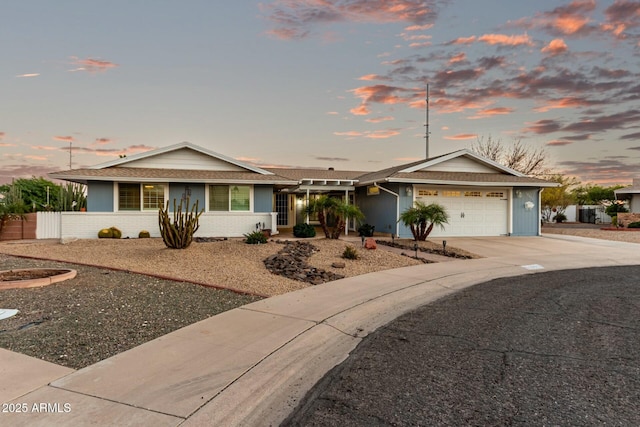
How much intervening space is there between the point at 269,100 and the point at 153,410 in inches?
685

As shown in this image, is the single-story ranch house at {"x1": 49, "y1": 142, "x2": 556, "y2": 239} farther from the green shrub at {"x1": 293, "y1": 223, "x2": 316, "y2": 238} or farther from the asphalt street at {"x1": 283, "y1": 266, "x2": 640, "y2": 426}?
the asphalt street at {"x1": 283, "y1": 266, "x2": 640, "y2": 426}

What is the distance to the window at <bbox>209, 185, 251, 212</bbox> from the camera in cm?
1853

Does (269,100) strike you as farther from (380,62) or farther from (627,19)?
(627,19)

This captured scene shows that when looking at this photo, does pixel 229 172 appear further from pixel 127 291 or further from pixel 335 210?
pixel 127 291

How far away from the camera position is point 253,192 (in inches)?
742

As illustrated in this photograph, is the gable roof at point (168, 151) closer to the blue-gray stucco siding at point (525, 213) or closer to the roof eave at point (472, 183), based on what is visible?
the roof eave at point (472, 183)

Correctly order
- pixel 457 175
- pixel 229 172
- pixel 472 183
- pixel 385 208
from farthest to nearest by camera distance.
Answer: pixel 457 175
pixel 385 208
pixel 472 183
pixel 229 172

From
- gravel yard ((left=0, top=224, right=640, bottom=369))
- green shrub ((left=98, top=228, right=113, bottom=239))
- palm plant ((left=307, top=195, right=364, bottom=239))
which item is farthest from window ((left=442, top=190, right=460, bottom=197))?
green shrub ((left=98, top=228, right=113, bottom=239))

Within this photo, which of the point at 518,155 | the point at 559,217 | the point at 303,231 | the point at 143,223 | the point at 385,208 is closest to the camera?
the point at 143,223

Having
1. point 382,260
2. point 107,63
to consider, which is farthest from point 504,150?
point 107,63

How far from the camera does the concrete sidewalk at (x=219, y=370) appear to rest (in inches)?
128

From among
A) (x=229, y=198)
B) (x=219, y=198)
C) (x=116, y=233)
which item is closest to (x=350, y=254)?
(x=229, y=198)

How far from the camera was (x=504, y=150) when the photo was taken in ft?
141

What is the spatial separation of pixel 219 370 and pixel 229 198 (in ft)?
49.3
